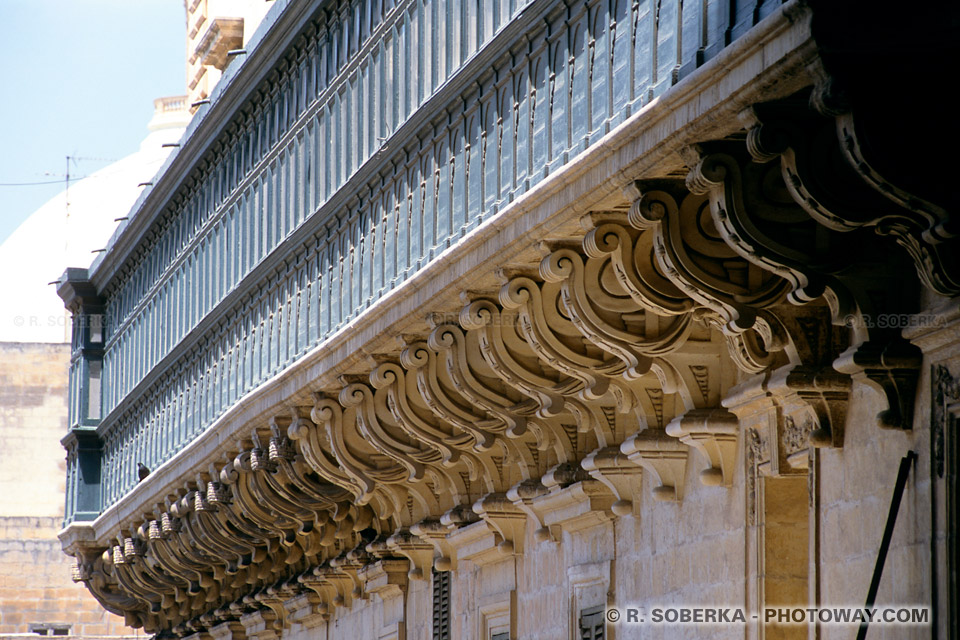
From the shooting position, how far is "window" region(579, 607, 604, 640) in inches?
502

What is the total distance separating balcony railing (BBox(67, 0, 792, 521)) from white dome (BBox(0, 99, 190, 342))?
34.2 metres

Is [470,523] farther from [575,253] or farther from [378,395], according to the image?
[575,253]

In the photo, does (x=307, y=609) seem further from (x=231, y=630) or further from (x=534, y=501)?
(x=534, y=501)

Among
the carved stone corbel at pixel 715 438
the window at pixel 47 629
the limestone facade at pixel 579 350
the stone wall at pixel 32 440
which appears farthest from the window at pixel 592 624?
the stone wall at pixel 32 440

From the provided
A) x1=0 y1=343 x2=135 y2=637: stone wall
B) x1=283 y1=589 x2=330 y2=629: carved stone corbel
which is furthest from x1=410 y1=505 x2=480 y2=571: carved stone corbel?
x1=0 y1=343 x2=135 y2=637: stone wall

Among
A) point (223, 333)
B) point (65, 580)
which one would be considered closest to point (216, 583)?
point (223, 333)

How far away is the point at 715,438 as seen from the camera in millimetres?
10930

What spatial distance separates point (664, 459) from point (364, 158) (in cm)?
407

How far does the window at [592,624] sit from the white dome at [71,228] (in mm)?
45412

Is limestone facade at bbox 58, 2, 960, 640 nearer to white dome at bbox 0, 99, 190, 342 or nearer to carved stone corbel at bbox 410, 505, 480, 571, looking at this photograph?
carved stone corbel at bbox 410, 505, 480, 571

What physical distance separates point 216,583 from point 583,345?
44.7ft

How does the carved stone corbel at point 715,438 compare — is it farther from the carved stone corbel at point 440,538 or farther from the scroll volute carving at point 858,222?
the carved stone corbel at point 440,538

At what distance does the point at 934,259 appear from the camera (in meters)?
8.10

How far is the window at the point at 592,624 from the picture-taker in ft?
A: 41.8
